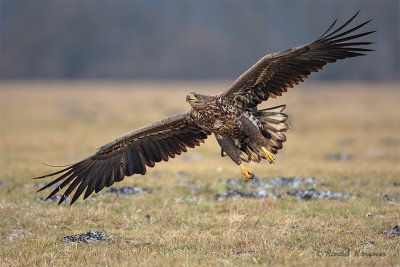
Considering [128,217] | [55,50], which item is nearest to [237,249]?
[128,217]

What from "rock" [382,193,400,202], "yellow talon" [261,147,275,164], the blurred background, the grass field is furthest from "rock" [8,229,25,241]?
the blurred background

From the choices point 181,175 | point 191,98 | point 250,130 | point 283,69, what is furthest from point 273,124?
point 181,175

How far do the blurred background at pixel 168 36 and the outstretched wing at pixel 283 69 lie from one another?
9357 cm

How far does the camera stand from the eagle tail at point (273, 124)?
9812mm

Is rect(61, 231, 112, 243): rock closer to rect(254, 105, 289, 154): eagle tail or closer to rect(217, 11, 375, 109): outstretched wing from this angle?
rect(217, 11, 375, 109): outstretched wing

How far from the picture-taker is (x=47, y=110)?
38.6 metres

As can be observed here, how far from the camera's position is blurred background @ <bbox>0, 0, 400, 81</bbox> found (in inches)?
4774

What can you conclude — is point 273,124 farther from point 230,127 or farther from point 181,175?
point 181,175

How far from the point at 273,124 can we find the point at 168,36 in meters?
138

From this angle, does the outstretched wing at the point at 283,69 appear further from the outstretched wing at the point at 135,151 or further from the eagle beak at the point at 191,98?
the outstretched wing at the point at 135,151

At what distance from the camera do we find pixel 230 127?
32.5ft

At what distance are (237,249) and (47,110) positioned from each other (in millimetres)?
33003

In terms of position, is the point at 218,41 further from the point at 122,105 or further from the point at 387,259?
the point at 387,259

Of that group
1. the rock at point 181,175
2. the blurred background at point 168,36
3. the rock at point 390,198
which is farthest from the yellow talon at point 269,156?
the blurred background at point 168,36
